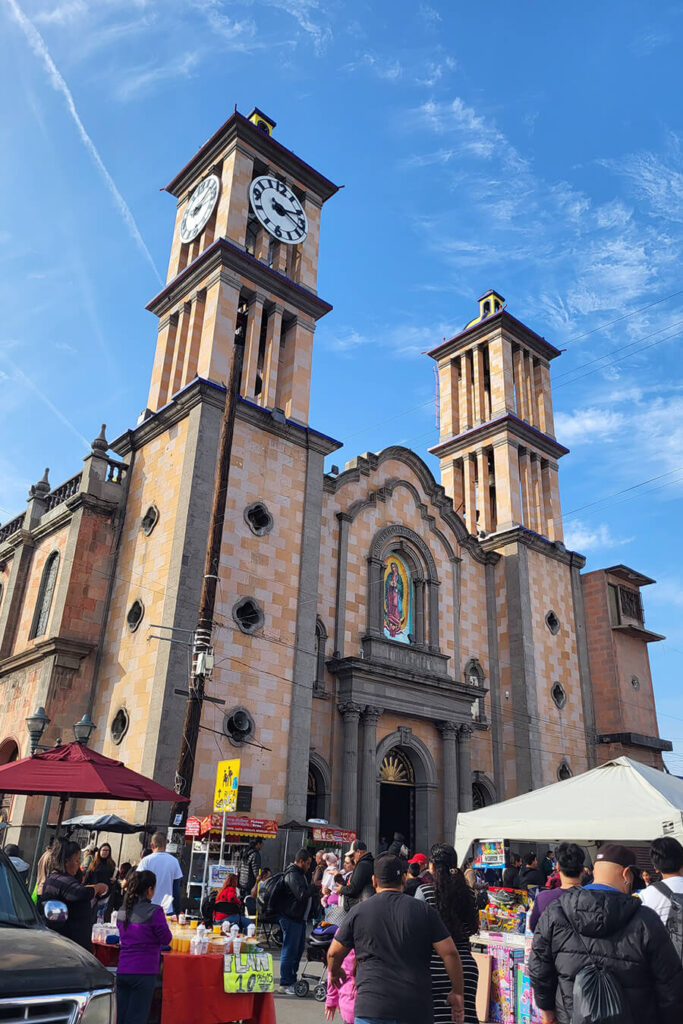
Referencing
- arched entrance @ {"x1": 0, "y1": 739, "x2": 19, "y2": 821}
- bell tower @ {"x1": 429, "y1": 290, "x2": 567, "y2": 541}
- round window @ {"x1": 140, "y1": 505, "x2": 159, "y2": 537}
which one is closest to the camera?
arched entrance @ {"x1": 0, "y1": 739, "x2": 19, "y2": 821}

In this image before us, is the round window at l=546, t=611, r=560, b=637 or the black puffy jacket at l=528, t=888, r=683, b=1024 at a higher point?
the round window at l=546, t=611, r=560, b=637

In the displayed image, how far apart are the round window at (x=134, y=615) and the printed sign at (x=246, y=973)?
1363cm

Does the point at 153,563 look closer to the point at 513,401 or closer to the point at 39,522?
the point at 39,522

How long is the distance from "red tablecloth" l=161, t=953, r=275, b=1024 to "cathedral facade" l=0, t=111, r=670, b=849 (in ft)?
33.4

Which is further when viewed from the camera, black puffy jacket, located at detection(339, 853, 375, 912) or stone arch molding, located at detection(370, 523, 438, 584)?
stone arch molding, located at detection(370, 523, 438, 584)

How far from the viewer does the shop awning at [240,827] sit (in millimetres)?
16562

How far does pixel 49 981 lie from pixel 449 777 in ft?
75.3

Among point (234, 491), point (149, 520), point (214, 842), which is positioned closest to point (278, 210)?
point (234, 491)

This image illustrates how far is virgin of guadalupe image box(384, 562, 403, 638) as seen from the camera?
2725cm

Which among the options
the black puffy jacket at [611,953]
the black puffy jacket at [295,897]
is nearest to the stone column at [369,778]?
the black puffy jacket at [295,897]

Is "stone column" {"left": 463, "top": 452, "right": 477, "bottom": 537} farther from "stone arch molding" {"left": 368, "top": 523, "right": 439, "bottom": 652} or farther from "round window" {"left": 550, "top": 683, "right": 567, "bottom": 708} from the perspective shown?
"round window" {"left": 550, "top": 683, "right": 567, "bottom": 708}

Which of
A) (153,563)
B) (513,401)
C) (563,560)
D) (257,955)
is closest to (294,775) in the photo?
(153,563)

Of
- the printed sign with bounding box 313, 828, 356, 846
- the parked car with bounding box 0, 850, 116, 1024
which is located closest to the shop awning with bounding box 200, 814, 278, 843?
the printed sign with bounding box 313, 828, 356, 846

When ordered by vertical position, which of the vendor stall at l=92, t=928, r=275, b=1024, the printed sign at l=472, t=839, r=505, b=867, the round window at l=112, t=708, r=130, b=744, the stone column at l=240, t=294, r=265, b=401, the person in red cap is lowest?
the vendor stall at l=92, t=928, r=275, b=1024
